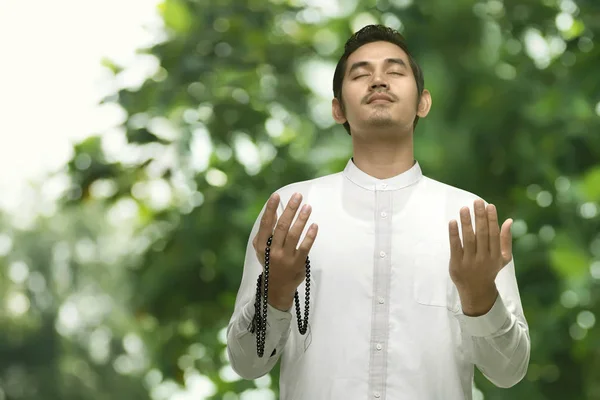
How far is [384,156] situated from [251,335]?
0.60 meters

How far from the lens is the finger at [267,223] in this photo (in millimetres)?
2232

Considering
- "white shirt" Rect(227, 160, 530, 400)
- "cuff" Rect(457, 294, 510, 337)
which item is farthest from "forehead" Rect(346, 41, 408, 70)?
"cuff" Rect(457, 294, 510, 337)

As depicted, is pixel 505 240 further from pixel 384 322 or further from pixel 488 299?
pixel 384 322

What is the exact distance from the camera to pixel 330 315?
248 cm

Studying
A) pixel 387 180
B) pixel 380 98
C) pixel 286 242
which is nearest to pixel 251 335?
pixel 286 242

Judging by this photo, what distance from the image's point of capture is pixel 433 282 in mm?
2490

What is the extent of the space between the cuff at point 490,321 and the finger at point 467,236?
0.15m

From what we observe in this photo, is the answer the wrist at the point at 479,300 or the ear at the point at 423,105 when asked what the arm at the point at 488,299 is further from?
the ear at the point at 423,105

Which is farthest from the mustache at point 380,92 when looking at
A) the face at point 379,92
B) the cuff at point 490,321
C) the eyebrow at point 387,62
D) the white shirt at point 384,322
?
the cuff at point 490,321

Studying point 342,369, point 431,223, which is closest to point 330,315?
point 342,369

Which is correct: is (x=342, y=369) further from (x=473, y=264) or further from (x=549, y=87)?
(x=549, y=87)

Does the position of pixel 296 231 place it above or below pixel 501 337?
above

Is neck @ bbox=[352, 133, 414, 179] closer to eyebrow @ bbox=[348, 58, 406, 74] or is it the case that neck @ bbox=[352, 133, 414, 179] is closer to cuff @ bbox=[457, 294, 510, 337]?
eyebrow @ bbox=[348, 58, 406, 74]

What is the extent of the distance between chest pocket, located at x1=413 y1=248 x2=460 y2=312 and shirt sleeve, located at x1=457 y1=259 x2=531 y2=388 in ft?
0.31
